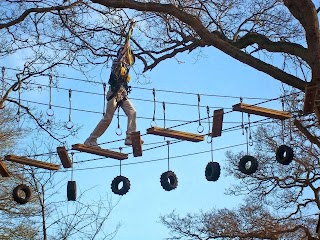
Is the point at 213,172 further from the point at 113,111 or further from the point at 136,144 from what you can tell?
the point at 113,111

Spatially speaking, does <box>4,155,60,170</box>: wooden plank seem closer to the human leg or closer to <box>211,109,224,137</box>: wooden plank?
the human leg

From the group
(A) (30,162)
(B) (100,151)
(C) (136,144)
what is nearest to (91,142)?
(B) (100,151)

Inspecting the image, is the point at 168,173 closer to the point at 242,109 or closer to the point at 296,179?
the point at 242,109

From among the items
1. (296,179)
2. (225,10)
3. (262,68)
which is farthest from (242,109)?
(296,179)

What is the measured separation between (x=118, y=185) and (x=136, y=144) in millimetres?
1135

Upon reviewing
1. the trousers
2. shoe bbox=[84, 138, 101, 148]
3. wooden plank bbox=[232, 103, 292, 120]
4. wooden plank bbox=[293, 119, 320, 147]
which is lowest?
shoe bbox=[84, 138, 101, 148]

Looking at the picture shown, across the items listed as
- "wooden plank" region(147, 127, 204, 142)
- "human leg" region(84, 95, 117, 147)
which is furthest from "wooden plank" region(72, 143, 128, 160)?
"wooden plank" region(147, 127, 204, 142)

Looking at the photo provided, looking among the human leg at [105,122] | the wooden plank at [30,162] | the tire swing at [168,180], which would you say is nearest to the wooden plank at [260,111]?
the tire swing at [168,180]

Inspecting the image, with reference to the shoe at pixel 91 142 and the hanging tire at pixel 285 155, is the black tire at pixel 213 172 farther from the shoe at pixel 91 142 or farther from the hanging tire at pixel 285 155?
the shoe at pixel 91 142

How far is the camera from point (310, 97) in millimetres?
10234

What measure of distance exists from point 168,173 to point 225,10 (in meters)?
3.25

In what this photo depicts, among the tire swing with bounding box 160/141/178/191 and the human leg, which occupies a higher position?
the human leg

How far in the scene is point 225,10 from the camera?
540 inches

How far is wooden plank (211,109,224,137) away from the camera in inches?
436
